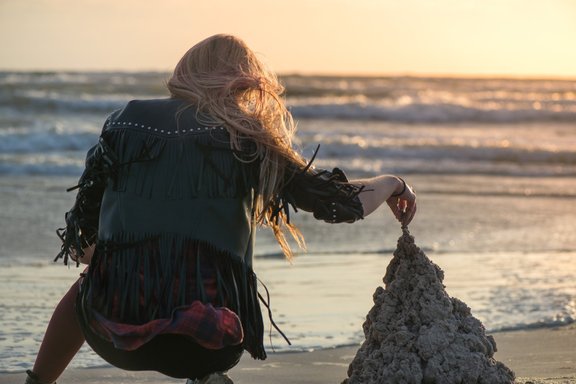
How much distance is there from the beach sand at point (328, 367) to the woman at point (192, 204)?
4.27 feet

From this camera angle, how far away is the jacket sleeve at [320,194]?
3299 millimetres

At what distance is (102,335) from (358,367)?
32.6 inches

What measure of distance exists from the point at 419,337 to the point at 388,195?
0.44m

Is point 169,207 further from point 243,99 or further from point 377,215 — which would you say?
point 377,215

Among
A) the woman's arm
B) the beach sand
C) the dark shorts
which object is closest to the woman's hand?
the woman's arm

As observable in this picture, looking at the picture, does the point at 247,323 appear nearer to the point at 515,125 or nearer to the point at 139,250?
the point at 139,250

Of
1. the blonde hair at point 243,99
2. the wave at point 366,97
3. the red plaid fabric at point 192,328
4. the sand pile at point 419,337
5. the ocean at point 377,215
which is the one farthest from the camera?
the wave at point 366,97

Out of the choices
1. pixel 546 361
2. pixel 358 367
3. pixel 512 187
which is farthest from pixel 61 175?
pixel 358 367

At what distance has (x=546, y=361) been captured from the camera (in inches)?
197

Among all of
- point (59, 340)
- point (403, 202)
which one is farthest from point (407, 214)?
A: point (59, 340)

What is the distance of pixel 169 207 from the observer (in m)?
3.24

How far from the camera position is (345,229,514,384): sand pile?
3.40 m

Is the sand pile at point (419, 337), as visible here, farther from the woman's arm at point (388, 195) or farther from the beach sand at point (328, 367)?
the beach sand at point (328, 367)

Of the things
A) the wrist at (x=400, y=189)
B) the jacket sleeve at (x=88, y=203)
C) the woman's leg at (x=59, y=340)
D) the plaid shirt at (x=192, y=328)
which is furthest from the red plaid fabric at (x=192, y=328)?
the wrist at (x=400, y=189)
